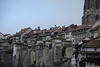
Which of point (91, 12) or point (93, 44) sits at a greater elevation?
point (91, 12)

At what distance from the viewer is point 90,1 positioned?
122 metres

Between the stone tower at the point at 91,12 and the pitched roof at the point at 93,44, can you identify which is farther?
the stone tower at the point at 91,12

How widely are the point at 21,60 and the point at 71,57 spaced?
35.0 metres

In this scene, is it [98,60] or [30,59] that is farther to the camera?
[30,59]

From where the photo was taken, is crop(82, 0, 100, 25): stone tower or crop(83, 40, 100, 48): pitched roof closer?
crop(83, 40, 100, 48): pitched roof

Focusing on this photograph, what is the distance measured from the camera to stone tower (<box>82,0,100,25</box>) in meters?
117

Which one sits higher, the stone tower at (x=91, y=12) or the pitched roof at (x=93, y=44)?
the stone tower at (x=91, y=12)

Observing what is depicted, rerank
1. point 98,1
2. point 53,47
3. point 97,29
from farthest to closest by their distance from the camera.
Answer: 1. point 98,1
2. point 53,47
3. point 97,29

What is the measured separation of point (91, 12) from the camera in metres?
119

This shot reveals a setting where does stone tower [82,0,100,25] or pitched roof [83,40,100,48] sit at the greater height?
stone tower [82,0,100,25]

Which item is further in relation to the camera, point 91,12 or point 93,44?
point 91,12

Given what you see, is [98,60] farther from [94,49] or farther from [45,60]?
[45,60]

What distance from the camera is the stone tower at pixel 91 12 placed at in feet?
384

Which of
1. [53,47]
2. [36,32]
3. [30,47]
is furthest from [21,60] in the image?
[53,47]
